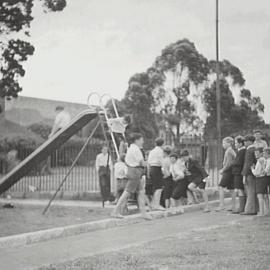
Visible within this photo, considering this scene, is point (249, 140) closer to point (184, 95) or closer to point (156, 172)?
point (156, 172)

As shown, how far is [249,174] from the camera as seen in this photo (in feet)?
35.6

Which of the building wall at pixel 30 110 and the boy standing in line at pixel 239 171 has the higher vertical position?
the building wall at pixel 30 110

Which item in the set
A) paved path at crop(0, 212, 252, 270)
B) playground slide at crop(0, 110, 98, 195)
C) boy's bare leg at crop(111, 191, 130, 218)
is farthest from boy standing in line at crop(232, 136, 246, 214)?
playground slide at crop(0, 110, 98, 195)

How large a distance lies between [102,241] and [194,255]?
1874 millimetres

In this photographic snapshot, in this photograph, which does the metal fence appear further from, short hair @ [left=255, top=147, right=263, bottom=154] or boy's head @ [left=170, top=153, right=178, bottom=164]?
short hair @ [left=255, top=147, right=263, bottom=154]

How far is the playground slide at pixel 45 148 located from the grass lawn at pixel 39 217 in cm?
82

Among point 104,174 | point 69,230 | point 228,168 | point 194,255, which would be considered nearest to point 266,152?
point 228,168

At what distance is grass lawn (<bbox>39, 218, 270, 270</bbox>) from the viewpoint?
19.9 feet

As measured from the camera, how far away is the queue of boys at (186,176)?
A: 405 inches

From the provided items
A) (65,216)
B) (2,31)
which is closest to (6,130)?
(2,31)

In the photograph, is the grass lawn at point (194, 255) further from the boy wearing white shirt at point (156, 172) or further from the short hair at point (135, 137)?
the boy wearing white shirt at point (156, 172)

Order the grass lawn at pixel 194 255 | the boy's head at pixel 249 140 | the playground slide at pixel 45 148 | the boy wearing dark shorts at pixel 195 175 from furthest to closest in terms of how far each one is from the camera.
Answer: the playground slide at pixel 45 148
the boy wearing dark shorts at pixel 195 175
the boy's head at pixel 249 140
the grass lawn at pixel 194 255

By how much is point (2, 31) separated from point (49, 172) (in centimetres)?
489

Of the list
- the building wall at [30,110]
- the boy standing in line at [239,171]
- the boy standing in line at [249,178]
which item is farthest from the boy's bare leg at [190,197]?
the building wall at [30,110]
